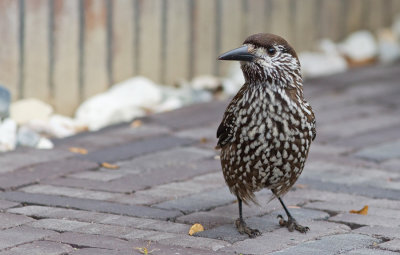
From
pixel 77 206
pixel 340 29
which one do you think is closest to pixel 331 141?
pixel 77 206

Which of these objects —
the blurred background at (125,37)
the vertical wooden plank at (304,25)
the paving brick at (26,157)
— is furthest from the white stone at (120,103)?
the vertical wooden plank at (304,25)

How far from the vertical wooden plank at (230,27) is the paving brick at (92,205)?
328 cm

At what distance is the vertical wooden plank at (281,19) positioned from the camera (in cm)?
793

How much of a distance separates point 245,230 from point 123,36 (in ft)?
9.89

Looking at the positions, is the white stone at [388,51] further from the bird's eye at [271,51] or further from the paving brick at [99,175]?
the bird's eye at [271,51]

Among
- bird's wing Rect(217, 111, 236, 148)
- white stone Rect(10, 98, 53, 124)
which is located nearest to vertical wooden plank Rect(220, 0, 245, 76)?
white stone Rect(10, 98, 53, 124)

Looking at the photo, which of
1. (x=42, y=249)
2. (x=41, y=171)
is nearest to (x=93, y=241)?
(x=42, y=249)

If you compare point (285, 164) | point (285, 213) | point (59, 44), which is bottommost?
point (285, 213)

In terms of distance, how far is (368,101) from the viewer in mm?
7074

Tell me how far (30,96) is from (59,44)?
427 millimetres

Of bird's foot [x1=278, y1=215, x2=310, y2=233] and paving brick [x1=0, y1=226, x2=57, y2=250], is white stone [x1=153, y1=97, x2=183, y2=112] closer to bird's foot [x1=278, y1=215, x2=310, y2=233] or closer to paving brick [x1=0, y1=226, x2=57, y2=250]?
bird's foot [x1=278, y1=215, x2=310, y2=233]

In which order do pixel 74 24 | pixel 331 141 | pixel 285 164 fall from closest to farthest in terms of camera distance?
pixel 285 164
pixel 331 141
pixel 74 24

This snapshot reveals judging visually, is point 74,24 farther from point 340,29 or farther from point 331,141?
point 340,29

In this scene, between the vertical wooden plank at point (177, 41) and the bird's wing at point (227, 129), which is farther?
the vertical wooden plank at point (177, 41)
